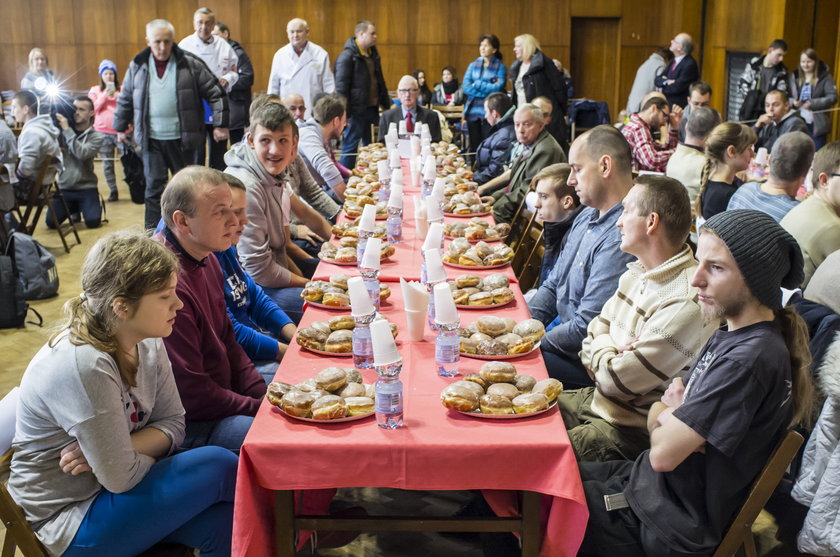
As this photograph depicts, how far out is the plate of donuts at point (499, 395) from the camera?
2340 mm

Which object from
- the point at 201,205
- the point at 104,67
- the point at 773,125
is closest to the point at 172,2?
the point at 104,67

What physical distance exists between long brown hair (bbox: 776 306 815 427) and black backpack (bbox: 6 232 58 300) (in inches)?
207

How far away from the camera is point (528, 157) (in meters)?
6.20

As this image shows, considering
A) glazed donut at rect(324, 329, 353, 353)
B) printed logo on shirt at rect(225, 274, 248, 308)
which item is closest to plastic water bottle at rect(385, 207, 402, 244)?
printed logo on shirt at rect(225, 274, 248, 308)

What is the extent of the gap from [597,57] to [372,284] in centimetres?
1426

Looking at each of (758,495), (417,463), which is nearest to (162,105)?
(417,463)

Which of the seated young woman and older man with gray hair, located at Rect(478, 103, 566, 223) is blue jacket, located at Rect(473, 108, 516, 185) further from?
the seated young woman

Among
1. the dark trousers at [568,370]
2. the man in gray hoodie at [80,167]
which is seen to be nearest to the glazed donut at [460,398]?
the dark trousers at [568,370]

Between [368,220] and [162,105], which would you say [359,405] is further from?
[162,105]

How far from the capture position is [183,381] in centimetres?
279

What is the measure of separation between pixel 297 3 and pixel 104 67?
5.14 m

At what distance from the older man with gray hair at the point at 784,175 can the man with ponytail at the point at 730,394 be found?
2525 mm

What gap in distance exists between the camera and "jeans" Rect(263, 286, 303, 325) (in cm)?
423

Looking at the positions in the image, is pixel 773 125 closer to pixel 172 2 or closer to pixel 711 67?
pixel 711 67
